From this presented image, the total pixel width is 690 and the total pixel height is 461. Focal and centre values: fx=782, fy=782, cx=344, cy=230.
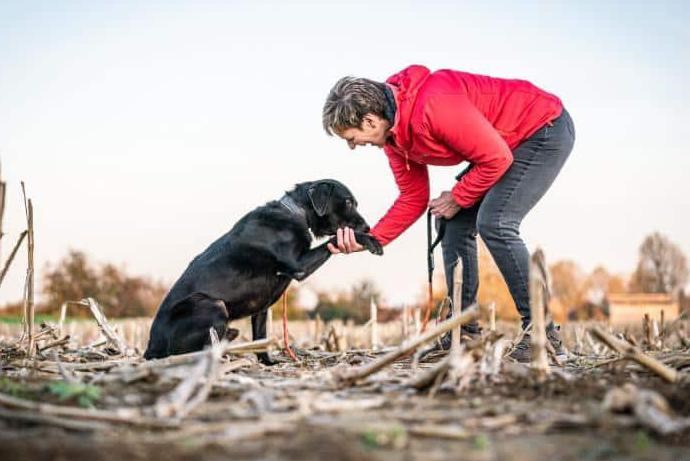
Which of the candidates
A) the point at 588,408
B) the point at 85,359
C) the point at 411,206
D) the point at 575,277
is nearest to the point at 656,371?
the point at 588,408

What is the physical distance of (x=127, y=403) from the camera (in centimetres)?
343

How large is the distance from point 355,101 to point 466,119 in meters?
0.79

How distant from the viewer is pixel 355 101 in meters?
5.54

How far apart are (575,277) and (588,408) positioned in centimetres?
7534

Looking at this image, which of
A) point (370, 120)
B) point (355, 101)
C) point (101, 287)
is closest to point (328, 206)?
point (370, 120)

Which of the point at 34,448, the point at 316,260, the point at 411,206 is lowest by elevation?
the point at 34,448

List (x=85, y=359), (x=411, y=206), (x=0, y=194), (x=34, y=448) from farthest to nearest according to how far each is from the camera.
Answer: (x=411, y=206) < (x=85, y=359) < (x=0, y=194) < (x=34, y=448)

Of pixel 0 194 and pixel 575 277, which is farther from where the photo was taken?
pixel 575 277

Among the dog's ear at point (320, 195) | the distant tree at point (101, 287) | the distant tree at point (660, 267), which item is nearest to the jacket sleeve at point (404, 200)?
the dog's ear at point (320, 195)

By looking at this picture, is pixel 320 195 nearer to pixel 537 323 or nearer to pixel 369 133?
pixel 369 133

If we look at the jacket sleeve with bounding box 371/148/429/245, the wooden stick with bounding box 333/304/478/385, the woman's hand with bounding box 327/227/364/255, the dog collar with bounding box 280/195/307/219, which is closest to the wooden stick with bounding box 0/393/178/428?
the wooden stick with bounding box 333/304/478/385

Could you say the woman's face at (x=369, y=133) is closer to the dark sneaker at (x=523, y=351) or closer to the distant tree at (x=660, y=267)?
the dark sneaker at (x=523, y=351)

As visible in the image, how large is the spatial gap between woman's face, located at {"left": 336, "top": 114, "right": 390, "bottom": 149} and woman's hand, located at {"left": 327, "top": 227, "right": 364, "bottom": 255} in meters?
0.97

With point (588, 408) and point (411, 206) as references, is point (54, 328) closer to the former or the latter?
point (411, 206)
